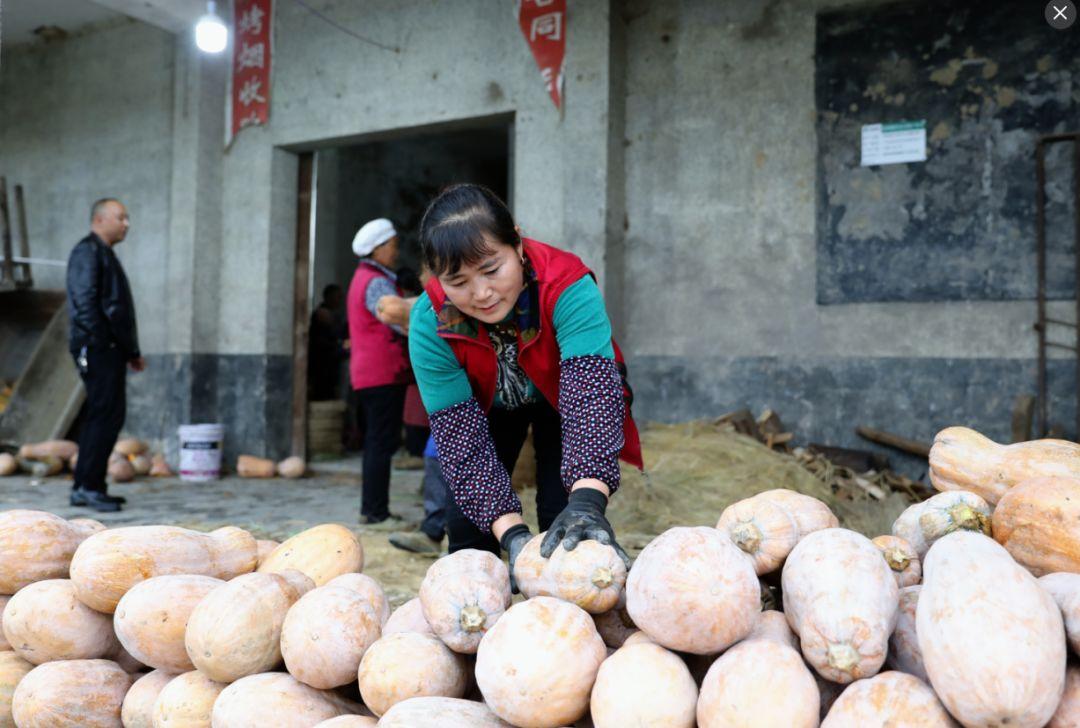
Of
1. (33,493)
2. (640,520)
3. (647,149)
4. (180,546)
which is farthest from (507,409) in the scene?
(33,493)

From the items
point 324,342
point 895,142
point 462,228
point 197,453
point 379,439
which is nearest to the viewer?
point 462,228

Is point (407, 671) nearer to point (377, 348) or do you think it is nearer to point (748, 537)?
point (748, 537)

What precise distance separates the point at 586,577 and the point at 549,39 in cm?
534

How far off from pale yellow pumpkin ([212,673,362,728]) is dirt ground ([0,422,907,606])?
1.74 meters

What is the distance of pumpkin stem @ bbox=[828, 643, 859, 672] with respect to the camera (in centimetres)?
120

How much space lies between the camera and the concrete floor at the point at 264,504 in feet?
13.6

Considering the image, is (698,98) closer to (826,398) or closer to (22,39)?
(826,398)

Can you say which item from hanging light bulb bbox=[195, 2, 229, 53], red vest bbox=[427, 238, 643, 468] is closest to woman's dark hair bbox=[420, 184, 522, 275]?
red vest bbox=[427, 238, 643, 468]

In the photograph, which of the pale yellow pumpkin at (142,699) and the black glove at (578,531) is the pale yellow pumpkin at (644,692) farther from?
the pale yellow pumpkin at (142,699)

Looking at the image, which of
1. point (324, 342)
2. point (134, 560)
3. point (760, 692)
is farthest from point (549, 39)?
point (760, 692)

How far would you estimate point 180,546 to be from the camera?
188cm

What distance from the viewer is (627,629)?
1479 mm

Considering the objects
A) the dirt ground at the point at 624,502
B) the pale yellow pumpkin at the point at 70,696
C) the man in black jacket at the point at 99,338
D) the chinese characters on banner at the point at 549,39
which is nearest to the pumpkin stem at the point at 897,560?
the pale yellow pumpkin at the point at 70,696

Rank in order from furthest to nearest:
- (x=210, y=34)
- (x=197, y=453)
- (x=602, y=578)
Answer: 1. (x=197, y=453)
2. (x=210, y=34)
3. (x=602, y=578)
